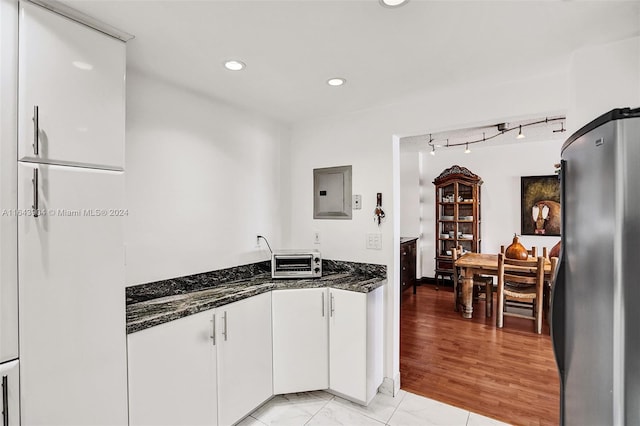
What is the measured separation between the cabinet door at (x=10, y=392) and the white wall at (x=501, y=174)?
599 cm

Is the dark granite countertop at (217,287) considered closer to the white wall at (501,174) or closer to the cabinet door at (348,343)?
the cabinet door at (348,343)

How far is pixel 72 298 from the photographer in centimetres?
138

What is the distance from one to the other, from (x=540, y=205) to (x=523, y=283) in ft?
6.51

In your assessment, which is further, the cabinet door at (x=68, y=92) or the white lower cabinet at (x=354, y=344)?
the white lower cabinet at (x=354, y=344)

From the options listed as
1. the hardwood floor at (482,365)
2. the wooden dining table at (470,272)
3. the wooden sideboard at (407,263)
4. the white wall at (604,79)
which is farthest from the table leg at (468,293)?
the white wall at (604,79)

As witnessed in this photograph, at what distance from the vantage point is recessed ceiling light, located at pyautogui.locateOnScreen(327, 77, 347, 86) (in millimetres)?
2107

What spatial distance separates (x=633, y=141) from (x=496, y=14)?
88 cm

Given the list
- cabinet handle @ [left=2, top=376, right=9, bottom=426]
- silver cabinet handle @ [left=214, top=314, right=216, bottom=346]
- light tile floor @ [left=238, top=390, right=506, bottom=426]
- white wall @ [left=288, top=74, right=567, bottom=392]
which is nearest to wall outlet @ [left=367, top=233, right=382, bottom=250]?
white wall @ [left=288, top=74, right=567, bottom=392]

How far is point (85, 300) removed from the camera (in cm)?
142

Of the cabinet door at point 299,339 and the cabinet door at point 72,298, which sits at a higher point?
the cabinet door at point 72,298

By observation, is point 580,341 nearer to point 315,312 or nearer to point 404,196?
point 315,312

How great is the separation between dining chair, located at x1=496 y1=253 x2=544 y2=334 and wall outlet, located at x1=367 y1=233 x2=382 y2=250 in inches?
81.9

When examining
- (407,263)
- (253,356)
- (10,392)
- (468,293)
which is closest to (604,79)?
(253,356)

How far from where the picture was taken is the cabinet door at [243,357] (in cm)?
201
